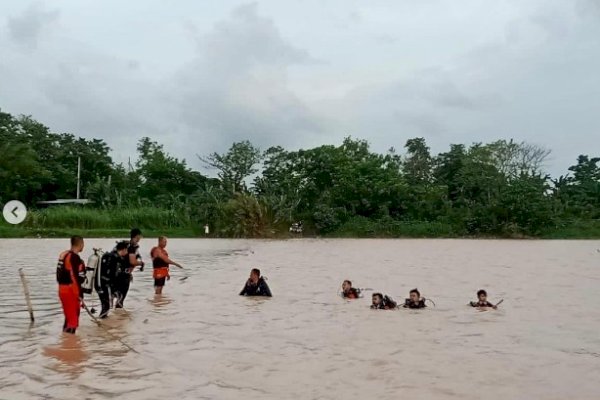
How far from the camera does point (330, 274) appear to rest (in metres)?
22.7

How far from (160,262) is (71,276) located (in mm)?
5077

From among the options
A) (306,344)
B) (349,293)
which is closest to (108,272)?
(306,344)

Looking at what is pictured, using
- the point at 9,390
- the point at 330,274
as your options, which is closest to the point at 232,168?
the point at 330,274

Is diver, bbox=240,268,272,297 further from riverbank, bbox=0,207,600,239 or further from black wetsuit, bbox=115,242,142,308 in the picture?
riverbank, bbox=0,207,600,239

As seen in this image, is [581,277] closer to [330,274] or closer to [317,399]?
[330,274]

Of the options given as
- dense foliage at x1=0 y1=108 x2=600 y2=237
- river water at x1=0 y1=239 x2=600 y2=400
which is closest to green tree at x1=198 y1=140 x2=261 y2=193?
dense foliage at x1=0 y1=108 x2=600 y2=237

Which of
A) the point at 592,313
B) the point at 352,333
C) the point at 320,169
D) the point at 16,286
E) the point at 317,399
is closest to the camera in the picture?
the point at 317,399

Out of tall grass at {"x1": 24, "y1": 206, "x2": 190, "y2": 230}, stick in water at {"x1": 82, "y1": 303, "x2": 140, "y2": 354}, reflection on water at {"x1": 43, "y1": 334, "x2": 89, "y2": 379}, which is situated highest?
tall grass at {"x1": 24, "y1": 206, "x2": 190, "y2": 230}

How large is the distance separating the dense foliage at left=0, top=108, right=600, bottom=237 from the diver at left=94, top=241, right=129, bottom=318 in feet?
121

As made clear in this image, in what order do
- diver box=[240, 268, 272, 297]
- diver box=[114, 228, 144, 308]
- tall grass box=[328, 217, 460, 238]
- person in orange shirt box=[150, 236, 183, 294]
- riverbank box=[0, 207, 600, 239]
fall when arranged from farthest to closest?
tall grass box=[328, 217, 460, 238] → riverbank box=[0, 207, 600, 239] → diver box=[240, 268, 272, 297] → person in orange shirt box=[150, 236, 183, 294] → diver box=[114, 228, 144, 308]

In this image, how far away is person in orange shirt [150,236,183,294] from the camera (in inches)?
585

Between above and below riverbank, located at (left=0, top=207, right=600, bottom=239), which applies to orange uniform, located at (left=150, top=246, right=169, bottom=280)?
below

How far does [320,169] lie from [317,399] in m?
51.7

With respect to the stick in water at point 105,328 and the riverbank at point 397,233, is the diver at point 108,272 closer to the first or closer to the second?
the stick in water at point 105,328
